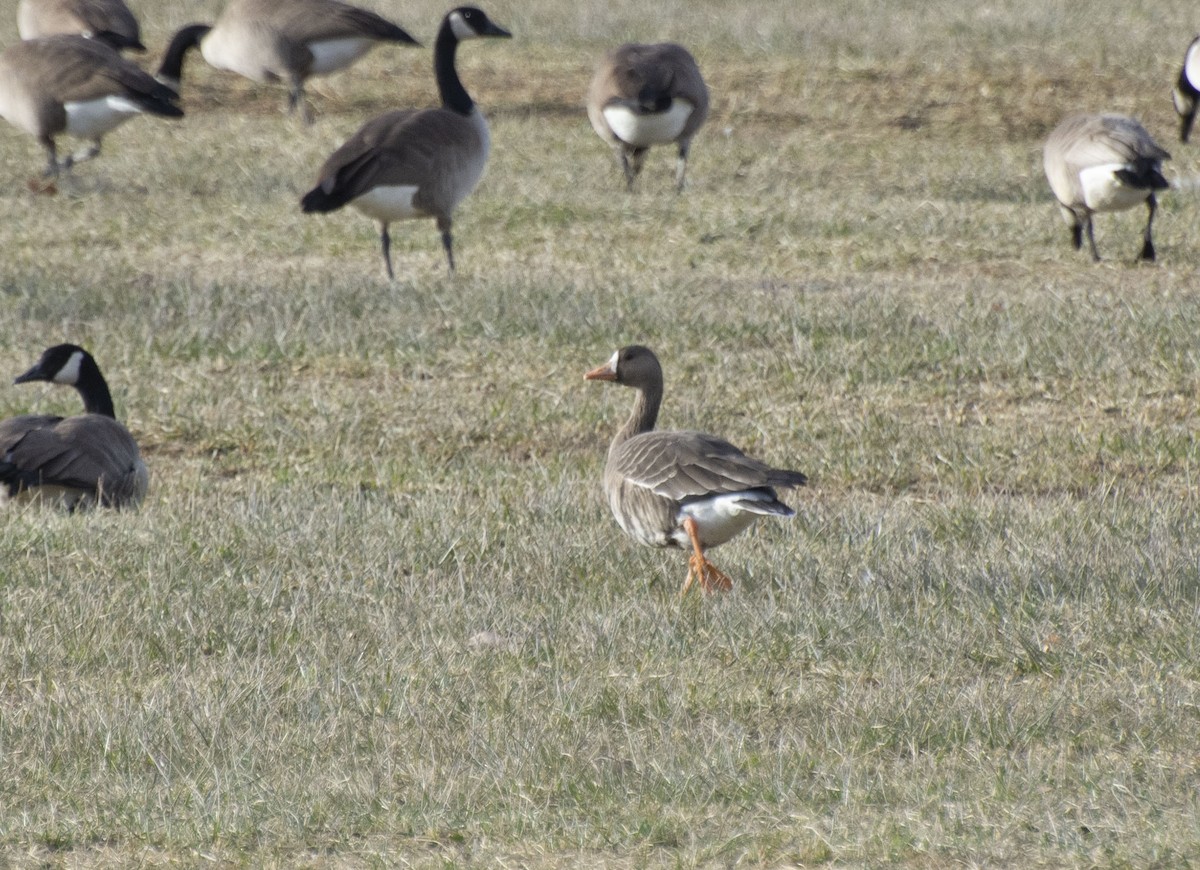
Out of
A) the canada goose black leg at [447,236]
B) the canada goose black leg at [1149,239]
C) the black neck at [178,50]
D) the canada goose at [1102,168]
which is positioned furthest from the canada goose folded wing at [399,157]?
the black neck at [178,50]

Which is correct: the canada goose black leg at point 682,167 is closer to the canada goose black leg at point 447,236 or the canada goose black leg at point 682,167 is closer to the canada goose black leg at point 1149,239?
the canada goose black leg at point 447,236

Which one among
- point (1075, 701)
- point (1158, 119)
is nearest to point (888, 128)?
point (1158, 119)

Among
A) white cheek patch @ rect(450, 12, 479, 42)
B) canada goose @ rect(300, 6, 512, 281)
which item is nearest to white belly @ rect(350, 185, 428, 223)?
canada goose @ rect(300, 6, 512, 281)

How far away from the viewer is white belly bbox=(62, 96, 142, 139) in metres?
15.3

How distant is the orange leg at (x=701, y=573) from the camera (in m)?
5.97

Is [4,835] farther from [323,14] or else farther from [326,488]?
[323,14]

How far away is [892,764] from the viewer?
454 cm

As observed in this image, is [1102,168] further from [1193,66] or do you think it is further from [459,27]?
[1193,66]

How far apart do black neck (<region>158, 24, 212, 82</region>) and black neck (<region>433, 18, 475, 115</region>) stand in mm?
6883

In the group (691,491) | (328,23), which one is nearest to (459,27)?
(328,23)

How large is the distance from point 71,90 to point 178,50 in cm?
576

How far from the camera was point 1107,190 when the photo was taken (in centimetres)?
1232

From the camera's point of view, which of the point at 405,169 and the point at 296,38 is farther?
the point at 296,38

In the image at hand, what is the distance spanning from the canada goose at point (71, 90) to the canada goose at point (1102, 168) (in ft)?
25.0
